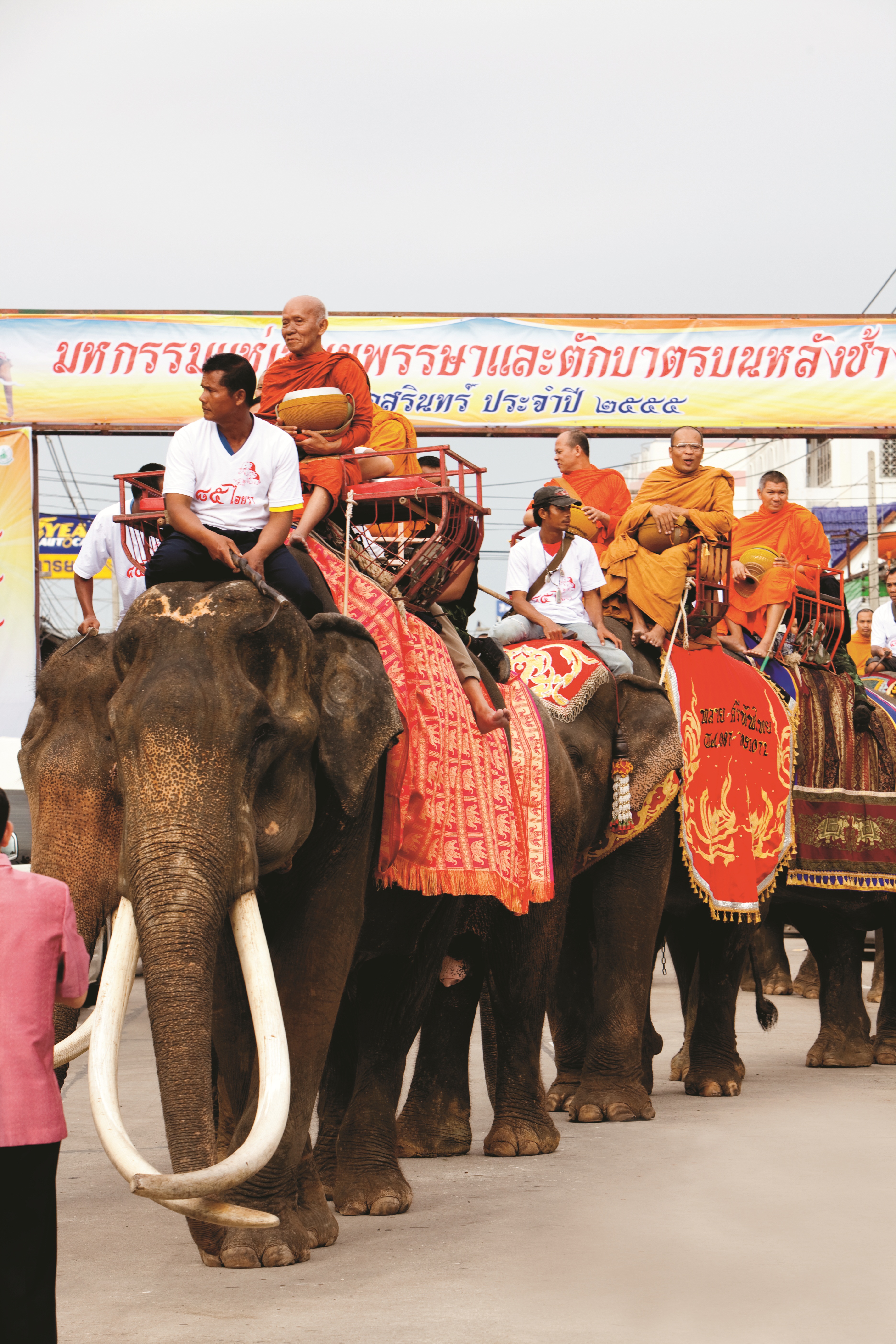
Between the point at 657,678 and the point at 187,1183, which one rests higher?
the point at 657,678

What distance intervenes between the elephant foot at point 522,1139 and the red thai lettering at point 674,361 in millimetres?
9986

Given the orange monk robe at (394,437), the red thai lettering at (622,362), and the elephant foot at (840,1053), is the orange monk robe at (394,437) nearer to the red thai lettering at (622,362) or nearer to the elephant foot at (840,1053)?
the elephant foot at (840,1053)

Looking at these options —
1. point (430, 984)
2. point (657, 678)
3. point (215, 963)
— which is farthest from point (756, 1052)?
point (215, 963)

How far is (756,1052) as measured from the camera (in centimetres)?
1117

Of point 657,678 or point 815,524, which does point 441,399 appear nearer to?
point 815,524

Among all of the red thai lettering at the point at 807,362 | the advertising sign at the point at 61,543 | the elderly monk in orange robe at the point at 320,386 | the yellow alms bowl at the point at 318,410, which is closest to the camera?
the elderly monk in orange robe at the point at 320,386

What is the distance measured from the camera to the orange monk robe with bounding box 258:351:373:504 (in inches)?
261

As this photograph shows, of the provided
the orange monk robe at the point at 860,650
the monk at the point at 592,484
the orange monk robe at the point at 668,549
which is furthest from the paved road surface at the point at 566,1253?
the orange monk robe at the point at 860,650

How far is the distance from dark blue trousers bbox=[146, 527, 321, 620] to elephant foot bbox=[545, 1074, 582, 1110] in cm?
390

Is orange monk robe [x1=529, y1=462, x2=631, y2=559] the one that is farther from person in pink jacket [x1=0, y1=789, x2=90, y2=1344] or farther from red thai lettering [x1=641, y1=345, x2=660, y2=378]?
person in pink jacket [x1=0, y1=789, x2=90, y2=1344]

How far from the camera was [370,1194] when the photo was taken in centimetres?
620

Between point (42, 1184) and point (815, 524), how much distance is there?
904 centimetres

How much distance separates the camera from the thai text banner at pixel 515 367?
634 inches

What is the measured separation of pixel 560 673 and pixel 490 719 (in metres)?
1.69
